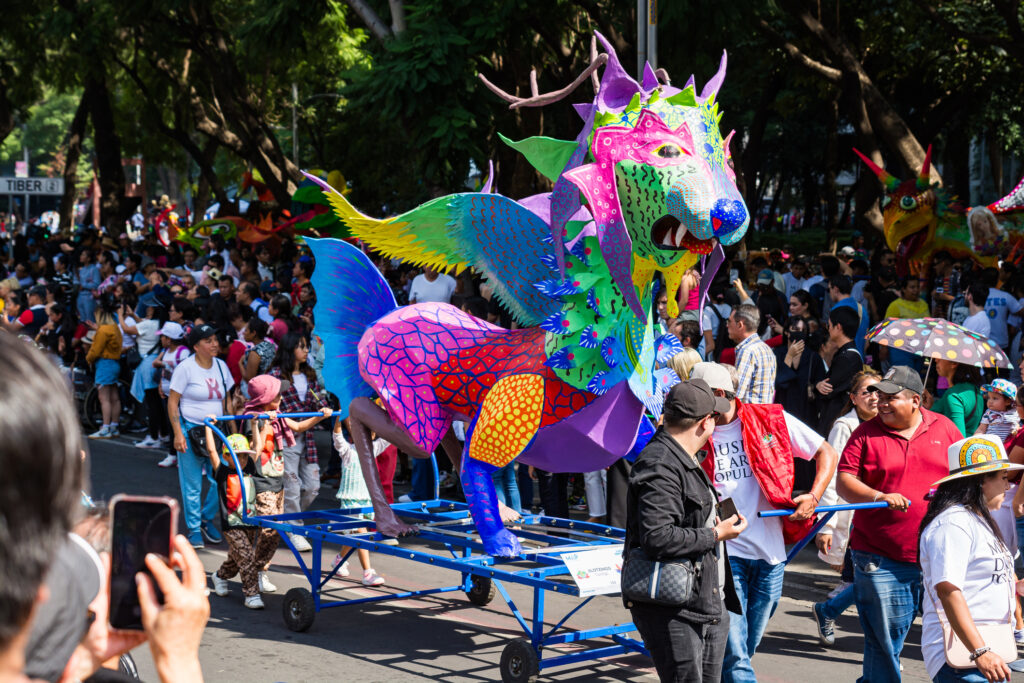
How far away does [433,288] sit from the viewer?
499 inches

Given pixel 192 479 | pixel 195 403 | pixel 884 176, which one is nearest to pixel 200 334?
pixel 195 403

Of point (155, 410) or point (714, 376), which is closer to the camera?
point (714, 376)

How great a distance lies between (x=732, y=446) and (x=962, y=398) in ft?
9.15

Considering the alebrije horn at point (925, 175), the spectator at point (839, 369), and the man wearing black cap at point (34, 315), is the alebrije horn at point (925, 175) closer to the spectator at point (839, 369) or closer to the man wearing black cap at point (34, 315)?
the spectator at point (839, 369)

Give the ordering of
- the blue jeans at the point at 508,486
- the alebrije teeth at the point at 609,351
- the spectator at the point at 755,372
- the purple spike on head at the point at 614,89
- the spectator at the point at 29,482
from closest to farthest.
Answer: the spectator at the point at 29,482
the purple spike on head at the point at 614,89
the alebrije teeth at the point at 609,351
the spectator at the point at 755,372
the blue jeans at the point at 508,486

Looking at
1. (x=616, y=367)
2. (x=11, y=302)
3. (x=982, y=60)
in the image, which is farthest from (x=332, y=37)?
(x=616, y=367)

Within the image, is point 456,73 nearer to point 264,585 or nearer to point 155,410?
point 155,410

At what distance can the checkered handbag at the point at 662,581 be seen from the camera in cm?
425

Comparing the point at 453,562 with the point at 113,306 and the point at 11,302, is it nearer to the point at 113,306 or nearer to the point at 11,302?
the point at 113,306

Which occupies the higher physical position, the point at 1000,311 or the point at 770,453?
the point at 1000,311

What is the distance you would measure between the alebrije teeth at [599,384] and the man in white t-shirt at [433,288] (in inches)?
260

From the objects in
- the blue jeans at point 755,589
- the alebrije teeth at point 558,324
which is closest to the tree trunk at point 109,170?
the alebrije teeth at point 558,324

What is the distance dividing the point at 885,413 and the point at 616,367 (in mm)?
1368

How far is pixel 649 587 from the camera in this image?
14.0ft
